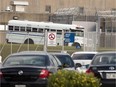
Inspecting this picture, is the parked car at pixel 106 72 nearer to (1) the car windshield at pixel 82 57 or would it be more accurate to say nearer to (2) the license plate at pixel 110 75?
(2) the license plate at pixel 110 75

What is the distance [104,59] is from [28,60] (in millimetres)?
2569

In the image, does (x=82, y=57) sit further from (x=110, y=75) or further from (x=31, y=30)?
(x=31, y=30)

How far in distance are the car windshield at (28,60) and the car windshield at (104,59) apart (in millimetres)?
1790

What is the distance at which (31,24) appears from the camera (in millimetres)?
58406

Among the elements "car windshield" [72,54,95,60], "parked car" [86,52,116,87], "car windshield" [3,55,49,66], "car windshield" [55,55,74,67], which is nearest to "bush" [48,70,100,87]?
"car windshield" [3,55,49,66]

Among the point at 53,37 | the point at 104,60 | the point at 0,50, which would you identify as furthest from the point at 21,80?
the point at 0,50

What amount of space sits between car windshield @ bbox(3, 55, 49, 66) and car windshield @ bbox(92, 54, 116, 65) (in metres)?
1.79

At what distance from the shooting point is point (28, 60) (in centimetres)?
1784

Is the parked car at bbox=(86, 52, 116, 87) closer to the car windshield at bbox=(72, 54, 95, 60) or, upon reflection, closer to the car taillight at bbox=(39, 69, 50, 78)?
the car taillight at bbox=(39, 69, 50, 78)

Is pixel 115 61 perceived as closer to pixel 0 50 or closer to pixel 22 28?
pixel 0 50

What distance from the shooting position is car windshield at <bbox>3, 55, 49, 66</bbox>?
17.7 m

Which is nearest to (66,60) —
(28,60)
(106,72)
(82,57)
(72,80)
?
(106,72)

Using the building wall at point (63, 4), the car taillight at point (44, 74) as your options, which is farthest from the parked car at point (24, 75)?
the building wall at point (63, 4)

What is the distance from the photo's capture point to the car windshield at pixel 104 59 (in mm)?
18438
